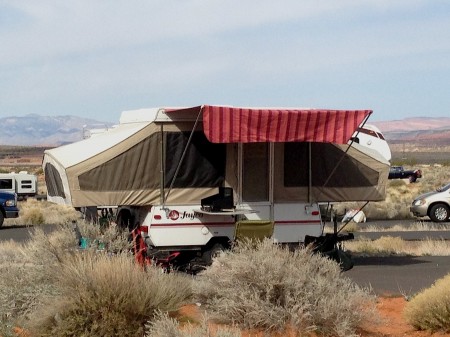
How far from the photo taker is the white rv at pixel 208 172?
1366 centimetres

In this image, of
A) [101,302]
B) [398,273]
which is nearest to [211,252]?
[398,273]

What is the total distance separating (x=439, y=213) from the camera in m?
29.6

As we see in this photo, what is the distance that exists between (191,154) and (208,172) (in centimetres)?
42

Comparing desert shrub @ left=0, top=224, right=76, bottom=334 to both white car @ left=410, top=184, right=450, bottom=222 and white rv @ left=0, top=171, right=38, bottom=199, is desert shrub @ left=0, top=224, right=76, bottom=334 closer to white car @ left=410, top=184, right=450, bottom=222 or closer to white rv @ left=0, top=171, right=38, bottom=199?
white car @ left=410, top=184, right=450, bottom=222

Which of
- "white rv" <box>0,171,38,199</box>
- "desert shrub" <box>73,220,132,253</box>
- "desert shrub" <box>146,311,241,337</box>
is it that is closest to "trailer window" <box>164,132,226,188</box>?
"desert shrub" <box>73,220,132,253</box>

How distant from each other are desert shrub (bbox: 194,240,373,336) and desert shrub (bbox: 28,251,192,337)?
703mm

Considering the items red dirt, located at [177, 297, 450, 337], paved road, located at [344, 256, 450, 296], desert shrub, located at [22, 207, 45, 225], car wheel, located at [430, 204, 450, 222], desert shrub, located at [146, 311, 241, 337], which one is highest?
desert shrub, located at [146, 311, 241, 337]

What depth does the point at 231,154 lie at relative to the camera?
14484 millimetres

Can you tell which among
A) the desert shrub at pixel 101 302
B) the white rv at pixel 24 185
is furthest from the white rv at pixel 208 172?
the white rv at pixel 24 185

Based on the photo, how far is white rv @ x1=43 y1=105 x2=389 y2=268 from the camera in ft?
44.8

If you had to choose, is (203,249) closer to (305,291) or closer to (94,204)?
(94,204)

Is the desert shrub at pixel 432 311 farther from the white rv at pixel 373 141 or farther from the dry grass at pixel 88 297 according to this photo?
the white rv at pixel 373 141

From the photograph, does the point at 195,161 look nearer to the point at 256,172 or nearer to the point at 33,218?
the point at 256,172

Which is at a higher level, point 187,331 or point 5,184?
point 187,331
